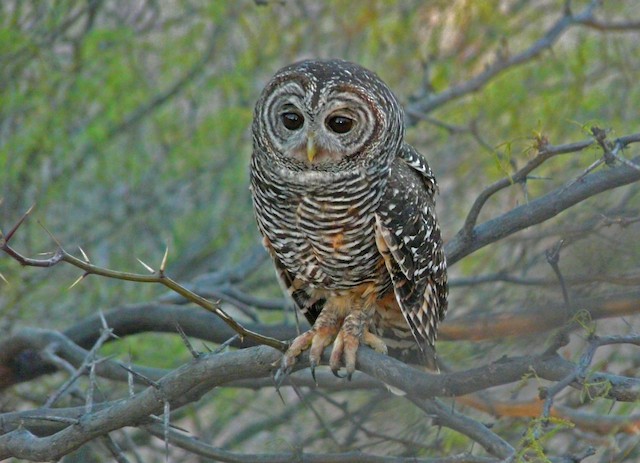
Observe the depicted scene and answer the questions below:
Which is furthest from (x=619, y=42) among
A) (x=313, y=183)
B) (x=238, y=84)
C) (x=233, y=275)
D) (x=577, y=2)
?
(x=313, y=183)

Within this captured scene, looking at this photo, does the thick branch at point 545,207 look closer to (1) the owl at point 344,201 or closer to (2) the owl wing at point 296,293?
(1) the owl at point 344,201

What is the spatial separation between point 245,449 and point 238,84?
2.57 metres

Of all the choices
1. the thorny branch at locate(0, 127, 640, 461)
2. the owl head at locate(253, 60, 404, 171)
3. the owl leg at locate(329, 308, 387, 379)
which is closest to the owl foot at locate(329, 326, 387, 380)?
the owl leg at locate(329, 308, 387, 379)

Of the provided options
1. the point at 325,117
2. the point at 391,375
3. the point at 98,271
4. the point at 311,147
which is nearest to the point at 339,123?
the point at 325,117

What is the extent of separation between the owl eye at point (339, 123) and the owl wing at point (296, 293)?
0.63 metres

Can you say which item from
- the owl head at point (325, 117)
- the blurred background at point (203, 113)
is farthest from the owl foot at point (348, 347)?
the blurred background at point (203, 113)

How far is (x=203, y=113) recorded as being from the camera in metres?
7.64

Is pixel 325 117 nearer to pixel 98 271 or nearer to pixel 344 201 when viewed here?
pixel 344 201

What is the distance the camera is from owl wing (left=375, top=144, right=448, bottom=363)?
3947mm

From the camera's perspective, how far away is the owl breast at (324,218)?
3.92 meters

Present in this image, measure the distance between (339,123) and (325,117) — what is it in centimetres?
7

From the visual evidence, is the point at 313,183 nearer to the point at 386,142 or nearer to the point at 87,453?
the point at 386,142

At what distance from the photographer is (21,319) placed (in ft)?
20.8

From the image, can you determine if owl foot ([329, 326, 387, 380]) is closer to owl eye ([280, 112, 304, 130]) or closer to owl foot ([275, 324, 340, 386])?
owl foot ([275, 324, 340, 386])
